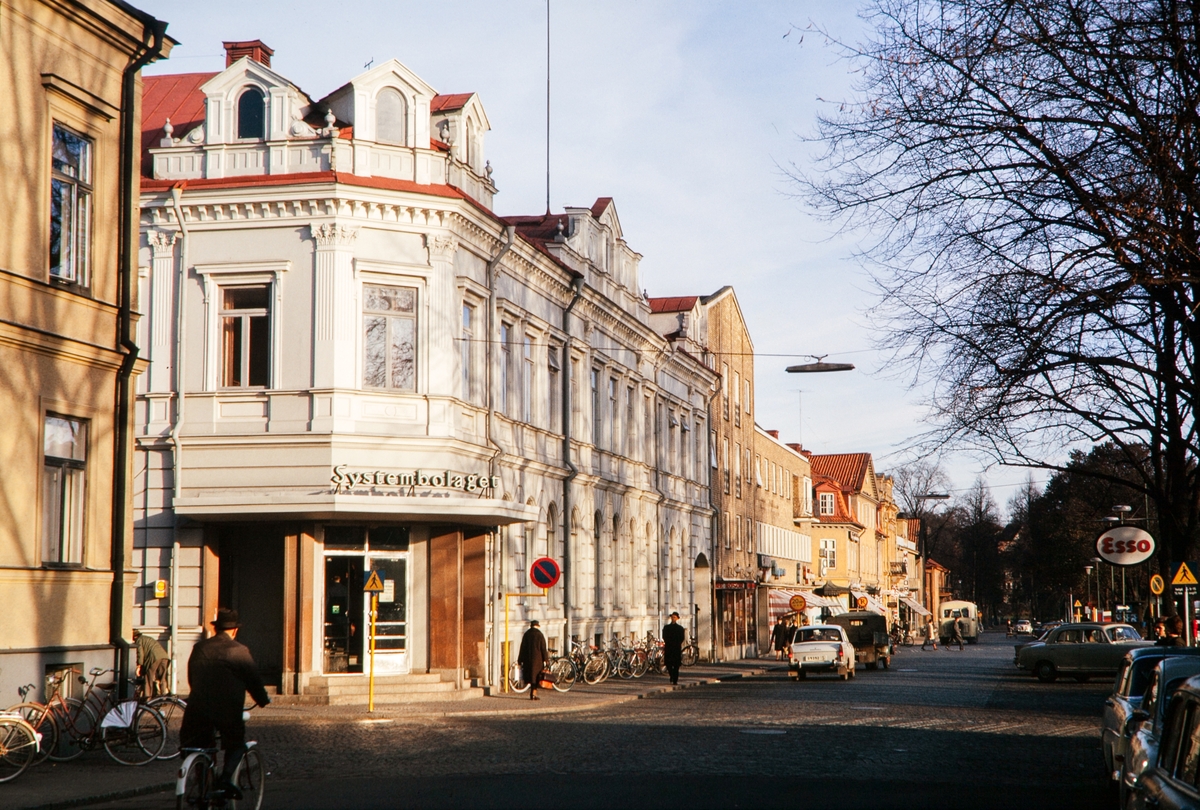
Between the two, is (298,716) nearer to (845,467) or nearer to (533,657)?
(533,657)

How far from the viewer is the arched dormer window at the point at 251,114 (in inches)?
1091

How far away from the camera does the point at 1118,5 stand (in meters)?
12.7

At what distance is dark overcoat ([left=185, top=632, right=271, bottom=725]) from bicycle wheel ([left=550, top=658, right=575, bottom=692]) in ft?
68.7

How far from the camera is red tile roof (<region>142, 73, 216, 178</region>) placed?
97.9 feet

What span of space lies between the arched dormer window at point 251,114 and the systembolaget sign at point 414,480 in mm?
7094

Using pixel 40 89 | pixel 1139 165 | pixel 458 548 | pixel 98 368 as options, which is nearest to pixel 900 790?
pixel 1139 165

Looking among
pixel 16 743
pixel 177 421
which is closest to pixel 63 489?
pixel 16 743

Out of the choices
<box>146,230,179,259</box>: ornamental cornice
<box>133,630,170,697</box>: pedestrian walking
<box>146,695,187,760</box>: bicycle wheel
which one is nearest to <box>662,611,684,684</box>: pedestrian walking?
<box>133,630,170,697</box>: pedestrian walking

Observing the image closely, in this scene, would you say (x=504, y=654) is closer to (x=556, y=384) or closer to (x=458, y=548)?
(x=458, y=548)

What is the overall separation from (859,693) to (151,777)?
813 inches

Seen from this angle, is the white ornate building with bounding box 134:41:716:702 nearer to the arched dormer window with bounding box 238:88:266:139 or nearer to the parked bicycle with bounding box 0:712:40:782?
the arched dormer window with bounding box 238:88:266:139

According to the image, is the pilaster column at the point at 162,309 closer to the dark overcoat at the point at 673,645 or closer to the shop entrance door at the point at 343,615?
the shop entrance door at the point at 343,615

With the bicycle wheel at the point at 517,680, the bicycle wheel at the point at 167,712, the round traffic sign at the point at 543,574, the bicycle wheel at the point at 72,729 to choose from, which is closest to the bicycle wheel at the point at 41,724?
the bicycle wheel at the point at 72,729

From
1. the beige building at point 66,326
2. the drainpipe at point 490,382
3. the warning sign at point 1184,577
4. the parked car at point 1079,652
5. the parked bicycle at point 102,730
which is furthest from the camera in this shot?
the parked car at point 1079,652
